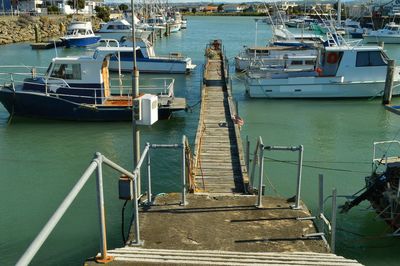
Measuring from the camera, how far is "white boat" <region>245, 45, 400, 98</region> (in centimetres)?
2506

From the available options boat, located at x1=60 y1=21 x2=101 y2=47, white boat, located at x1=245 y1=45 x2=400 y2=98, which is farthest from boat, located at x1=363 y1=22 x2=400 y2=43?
white boat, located at x1=245 y1=45 x2=400 y2=98

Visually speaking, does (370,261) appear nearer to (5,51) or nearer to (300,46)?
(300,46)

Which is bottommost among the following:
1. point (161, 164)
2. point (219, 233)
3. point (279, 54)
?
point (161, 164)

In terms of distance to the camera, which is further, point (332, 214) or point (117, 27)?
point (117, 27)

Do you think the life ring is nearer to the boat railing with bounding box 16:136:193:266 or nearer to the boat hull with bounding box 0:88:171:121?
the boat hull with bounding box 0:88:171:121

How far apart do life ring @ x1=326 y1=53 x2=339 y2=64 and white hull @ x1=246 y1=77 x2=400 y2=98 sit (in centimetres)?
93

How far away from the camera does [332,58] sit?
25.4m

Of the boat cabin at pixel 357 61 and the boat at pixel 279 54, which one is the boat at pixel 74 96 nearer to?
the boat cabin at pixel 357 61

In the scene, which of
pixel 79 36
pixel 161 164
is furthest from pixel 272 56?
pixel 79 36

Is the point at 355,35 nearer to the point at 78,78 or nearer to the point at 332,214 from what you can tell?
the point at 78,78

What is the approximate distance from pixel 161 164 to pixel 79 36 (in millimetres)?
42479

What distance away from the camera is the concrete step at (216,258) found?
5.46 m

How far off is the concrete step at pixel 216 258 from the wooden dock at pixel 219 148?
11.6 feet

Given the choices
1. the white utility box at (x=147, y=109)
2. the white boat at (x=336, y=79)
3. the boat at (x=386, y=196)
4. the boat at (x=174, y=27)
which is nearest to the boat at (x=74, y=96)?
the white boat at (x=336, y=79)
